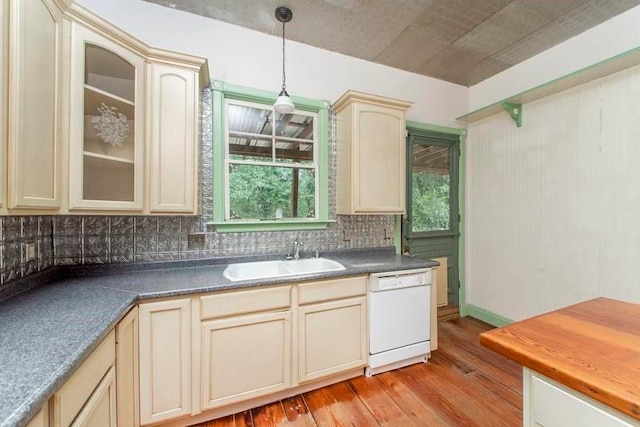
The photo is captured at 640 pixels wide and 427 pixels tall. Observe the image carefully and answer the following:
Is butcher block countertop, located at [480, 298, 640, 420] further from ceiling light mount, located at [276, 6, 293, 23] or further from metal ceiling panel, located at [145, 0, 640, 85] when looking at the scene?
ceiling light mount, located at [276, 6, 293, 23]

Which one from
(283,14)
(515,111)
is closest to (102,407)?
(283,14)

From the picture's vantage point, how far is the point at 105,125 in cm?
159

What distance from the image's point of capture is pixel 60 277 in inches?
67.6

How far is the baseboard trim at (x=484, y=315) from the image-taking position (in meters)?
2.92

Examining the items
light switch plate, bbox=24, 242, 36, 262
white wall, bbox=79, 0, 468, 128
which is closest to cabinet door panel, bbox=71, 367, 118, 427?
light switch plate, bbox=24, 242, 36, 262

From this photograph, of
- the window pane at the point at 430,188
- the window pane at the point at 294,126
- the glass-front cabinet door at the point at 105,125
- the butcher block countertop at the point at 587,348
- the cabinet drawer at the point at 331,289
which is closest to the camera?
the butcher block countertop at the point at 587,348

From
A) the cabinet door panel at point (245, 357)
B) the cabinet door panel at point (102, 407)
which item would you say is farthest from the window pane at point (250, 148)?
the cabinet door panel at point (102, 407)

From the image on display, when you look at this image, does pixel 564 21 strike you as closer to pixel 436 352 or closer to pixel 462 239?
pixel 462 239

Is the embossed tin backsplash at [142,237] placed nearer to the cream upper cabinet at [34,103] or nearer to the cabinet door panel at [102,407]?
the cream upper cabinet at [34,103]

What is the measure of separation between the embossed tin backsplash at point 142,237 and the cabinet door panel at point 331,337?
0.67 meters

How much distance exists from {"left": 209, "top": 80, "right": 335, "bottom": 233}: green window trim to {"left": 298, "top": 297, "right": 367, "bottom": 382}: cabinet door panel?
2.58ft

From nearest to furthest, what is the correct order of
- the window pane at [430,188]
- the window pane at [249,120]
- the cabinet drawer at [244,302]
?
the cabinet drawer at [244,302] < the window pane at [249,120] < the window pane at [430,188]

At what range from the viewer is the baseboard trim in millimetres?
2919

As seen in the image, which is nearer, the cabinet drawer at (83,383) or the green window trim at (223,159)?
the cabinet drawer at (83,383)
